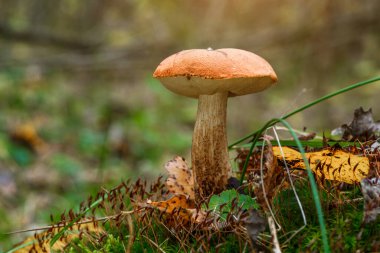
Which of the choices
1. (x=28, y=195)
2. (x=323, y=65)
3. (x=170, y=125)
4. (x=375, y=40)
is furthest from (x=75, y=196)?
(x=375, y=40)

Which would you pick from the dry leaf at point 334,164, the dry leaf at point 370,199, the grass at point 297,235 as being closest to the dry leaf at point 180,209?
the grass at point 297,235

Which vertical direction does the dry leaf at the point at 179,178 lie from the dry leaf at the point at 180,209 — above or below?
above

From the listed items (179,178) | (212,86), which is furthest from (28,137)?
(212,86)

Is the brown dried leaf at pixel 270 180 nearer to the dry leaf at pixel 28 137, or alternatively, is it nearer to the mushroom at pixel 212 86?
the mushroom at pixel 212 86

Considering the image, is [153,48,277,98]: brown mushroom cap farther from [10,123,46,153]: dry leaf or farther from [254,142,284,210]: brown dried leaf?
[10,123,46,153]: dry leaf

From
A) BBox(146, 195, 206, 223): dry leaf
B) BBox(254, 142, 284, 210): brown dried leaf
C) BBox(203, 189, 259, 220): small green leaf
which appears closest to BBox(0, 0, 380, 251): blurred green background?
BBox(146, 195, 206, 223): dry leaf

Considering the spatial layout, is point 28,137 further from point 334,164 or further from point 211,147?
point 334,164
